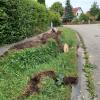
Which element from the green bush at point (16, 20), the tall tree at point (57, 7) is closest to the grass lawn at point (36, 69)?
the green bush at point (16, 20)

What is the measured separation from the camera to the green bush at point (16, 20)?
14298 millimetres

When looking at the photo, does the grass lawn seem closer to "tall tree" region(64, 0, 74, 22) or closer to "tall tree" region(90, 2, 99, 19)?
"tall tree" region(64, 0, 74, 22)

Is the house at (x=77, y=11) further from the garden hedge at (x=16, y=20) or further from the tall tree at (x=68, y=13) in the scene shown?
the garden hedge at (x=16, y=20)

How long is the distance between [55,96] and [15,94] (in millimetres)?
863

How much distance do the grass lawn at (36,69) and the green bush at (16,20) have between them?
301 centimetres

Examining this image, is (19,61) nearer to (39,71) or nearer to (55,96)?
(39,71)

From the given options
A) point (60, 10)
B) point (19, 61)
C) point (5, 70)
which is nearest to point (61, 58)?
point (19, 61)

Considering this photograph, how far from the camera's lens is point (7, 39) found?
14859 millimetres

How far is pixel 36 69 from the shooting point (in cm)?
873

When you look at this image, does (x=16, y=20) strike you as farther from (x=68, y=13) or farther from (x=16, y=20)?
(x=68, y=13)

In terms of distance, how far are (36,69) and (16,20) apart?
7.51m

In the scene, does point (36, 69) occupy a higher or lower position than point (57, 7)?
higher

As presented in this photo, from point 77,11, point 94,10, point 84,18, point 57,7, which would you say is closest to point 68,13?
point 84,18

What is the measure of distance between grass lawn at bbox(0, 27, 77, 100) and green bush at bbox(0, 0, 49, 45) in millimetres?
3011
